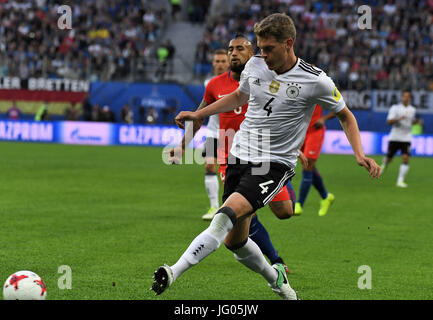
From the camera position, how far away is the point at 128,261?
7.75 metres

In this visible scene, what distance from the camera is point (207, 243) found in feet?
17.6

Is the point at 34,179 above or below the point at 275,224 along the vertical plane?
below

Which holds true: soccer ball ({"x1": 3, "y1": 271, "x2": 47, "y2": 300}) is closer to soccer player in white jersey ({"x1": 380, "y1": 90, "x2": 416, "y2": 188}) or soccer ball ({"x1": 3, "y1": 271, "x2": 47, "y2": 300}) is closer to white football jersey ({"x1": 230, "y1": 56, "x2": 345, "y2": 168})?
white football jersey ({"x1": 230, "y1": 56, "x2": 345, "y2": 168})

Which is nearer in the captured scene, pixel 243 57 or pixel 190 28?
pixel 243 57

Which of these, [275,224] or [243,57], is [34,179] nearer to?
[275,224]

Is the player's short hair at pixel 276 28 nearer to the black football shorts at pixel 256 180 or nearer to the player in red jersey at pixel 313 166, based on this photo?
the black football shorts at pixel 256 180

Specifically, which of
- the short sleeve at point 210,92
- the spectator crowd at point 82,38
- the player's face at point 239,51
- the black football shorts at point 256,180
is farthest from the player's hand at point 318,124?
the spectator crowd at point 82,38

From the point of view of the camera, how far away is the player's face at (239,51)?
743 cm

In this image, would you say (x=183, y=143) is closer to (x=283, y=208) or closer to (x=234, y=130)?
(x=283, y=208)

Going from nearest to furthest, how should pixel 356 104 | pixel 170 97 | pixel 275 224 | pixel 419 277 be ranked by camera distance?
1. pixel 419 277
2. pixel 275 224
3. pixel 356 104
4. pixel 170 97

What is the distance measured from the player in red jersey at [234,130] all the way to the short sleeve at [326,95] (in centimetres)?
98

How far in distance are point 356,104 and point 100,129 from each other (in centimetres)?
1063

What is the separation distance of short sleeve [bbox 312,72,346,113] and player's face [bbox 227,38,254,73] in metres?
1.77

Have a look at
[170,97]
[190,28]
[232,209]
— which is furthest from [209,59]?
[232,209]
